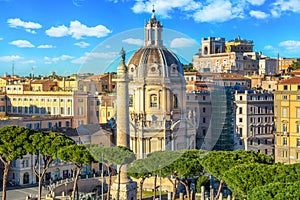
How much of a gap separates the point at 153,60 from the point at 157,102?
350 centimetres

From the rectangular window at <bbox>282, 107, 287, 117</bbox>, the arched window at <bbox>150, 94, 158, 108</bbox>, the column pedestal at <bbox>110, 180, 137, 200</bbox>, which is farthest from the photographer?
the arched window at <bbox>150, 94, 158, 108</bbox>

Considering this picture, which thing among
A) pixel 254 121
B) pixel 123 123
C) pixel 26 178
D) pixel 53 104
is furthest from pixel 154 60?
pixel 123 123

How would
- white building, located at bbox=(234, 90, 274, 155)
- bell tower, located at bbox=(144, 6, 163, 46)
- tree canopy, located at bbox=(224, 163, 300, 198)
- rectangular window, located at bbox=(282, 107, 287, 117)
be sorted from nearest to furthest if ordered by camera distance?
tree canopy, located at bbox=(224, 163, 300, 198) < rectangular window, located at bbox=(282, 107, 287, 117) < bell tower, located at bbox=(144, 6, 163, 46) < white building, located at bbox=(234, 90, 274, 155)

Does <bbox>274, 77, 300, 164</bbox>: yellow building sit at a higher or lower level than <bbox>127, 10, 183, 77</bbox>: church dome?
lower

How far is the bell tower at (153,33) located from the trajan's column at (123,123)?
49.3 ft

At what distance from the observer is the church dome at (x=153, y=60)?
149 ft

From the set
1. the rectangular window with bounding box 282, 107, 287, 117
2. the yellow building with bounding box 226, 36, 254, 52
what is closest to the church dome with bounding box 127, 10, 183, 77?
the rectangular window with bounding box 282, 107, 287, 117

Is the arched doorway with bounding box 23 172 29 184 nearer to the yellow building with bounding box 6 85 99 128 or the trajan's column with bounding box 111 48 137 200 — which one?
the yellow building with bounding box 6 85 99 128

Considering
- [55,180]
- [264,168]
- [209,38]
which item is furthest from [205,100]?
[209,38]

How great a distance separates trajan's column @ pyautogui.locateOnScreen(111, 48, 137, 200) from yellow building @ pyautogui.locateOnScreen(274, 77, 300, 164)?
1693cm

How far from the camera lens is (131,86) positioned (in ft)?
152

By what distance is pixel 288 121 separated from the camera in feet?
146

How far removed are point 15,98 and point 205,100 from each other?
1966 cm

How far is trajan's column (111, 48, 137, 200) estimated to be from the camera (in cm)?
3127
